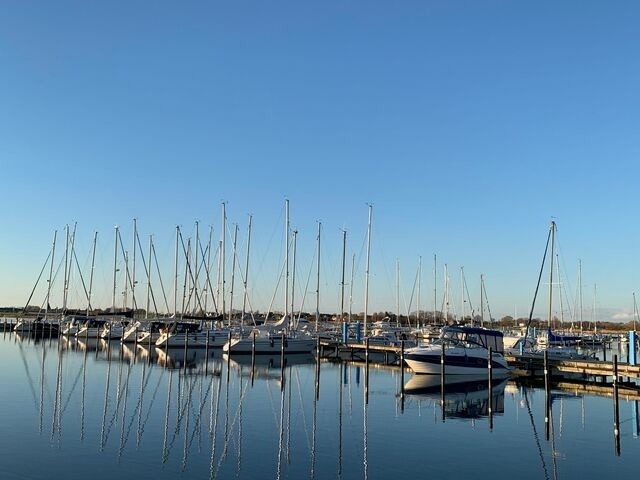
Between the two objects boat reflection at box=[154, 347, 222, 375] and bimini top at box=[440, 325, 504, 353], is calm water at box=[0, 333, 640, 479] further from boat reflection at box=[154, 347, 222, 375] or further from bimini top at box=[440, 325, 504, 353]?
bimini top at box=[440, 325, 504, 353]

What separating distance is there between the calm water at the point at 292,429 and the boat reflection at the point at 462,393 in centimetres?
16

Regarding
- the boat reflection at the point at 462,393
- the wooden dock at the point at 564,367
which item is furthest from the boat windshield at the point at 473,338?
the boat reflection at the point at 462,393

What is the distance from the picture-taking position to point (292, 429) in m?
26.1

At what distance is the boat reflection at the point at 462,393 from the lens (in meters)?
30.7

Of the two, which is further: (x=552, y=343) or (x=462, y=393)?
(x=552, y=343)

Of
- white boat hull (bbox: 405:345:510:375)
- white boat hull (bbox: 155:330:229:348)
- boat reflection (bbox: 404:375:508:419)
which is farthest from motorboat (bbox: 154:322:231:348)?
white boat hull (bbox: 405:345:510:375)

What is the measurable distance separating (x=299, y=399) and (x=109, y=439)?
1250cm

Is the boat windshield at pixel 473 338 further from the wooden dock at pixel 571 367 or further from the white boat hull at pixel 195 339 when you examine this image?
the white boat hull at pixel 195 339

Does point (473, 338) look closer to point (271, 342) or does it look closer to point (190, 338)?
point (271, 342)

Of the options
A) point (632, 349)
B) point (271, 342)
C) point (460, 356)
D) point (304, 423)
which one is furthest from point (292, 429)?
point (271, 342)

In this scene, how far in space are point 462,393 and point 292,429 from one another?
1407 cm

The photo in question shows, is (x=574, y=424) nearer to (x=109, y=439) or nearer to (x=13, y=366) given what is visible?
(x=109, y=439)

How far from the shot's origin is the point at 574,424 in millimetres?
27438

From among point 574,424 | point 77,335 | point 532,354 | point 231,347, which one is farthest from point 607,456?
point 77,335
